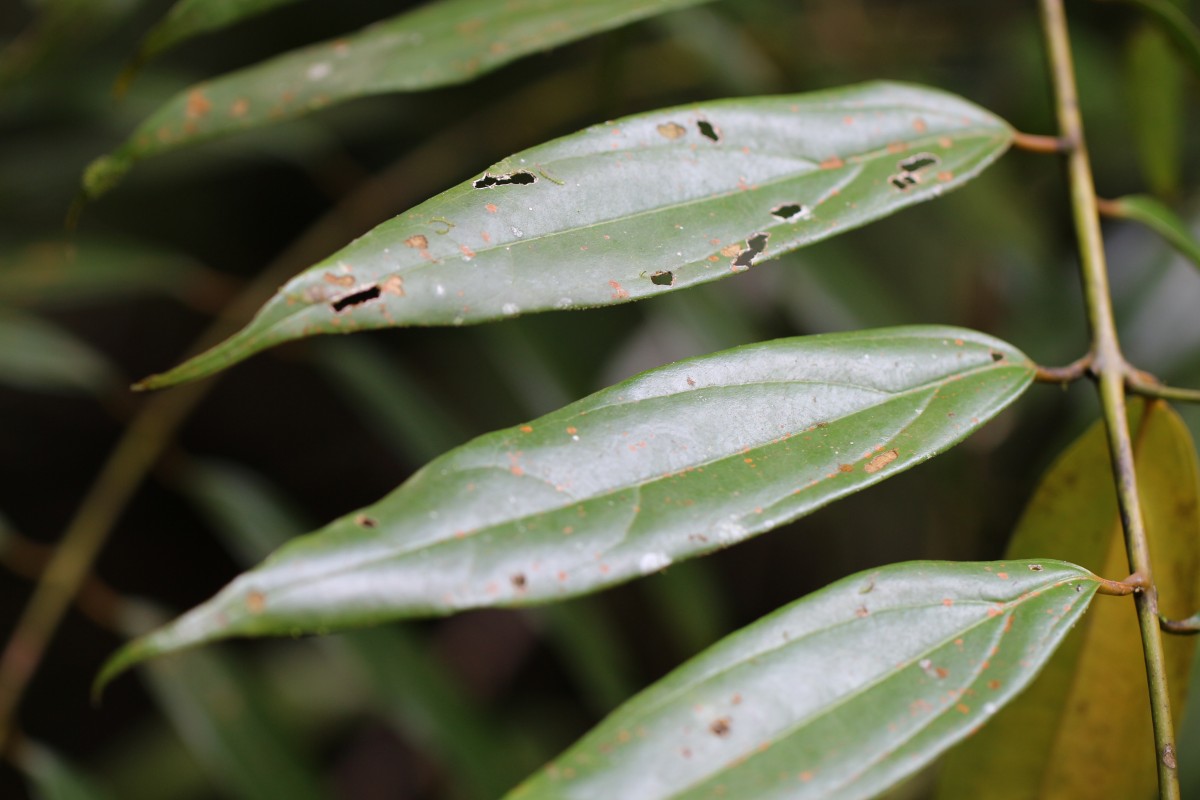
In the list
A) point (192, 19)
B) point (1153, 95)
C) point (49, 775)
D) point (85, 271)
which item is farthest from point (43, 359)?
point (1153, 95)

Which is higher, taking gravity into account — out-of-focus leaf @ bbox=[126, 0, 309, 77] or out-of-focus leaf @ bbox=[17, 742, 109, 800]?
out-of-focus leaf @ bbox=[126, 0, 309, 77]

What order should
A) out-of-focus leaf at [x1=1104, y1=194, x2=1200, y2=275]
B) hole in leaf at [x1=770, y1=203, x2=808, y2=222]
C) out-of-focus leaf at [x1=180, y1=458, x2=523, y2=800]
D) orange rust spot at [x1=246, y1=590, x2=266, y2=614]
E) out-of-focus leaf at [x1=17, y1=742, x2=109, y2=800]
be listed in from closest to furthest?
orange rust spot at [x1=246, y1=590, x2=266, y2=614]
hole in leaf at [x1=770, y1=203, x2=808, y2=222]
out-of-focus leaf at [x1=1104, y1=194, x2=1200, y2=275]
out-of-focus leaf at [x1=17, y1=742, x2=109, y2=800]
out-of-focus leaf at [x1=180, y1=458, x2=523, y2=800]

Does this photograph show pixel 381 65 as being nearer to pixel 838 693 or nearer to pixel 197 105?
pixel 197 105

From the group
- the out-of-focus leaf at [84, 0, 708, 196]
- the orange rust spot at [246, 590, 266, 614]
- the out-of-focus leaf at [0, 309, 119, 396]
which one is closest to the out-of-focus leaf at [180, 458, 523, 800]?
the out-of-focus leaf at [0, 309, 119, 396]

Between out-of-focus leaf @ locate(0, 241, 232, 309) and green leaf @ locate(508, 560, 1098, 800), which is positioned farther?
out-of-focus leaf @ locate(0, 241, 232, 309)

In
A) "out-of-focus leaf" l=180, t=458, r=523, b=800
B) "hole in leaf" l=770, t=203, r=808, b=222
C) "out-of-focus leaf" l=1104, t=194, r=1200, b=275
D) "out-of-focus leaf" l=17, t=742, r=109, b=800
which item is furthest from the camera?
"out-of-focus leaf" l=180, t=458, r=523, b=800

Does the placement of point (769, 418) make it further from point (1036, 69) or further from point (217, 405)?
point (217, 405)

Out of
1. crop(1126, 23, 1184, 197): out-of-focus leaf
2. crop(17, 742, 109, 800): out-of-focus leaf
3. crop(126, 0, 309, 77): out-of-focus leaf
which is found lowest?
crop(17, 742, 109, 800): out-of-focus leaf

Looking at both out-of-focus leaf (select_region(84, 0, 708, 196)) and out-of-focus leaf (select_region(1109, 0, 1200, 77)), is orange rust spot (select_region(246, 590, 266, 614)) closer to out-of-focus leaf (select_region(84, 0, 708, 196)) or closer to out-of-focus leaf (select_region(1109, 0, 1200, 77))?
out-of-focus leaf (select_region(84, 0, 708, 196))
